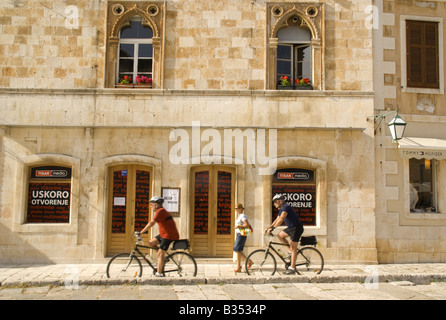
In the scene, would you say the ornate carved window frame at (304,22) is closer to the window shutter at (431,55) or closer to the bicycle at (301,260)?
the window shutter at (431,55)

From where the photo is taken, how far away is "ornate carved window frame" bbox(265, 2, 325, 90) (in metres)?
11.5

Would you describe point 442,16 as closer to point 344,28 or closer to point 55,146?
point 344,28

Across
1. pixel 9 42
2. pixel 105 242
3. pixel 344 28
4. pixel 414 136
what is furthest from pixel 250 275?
pixel 9 42

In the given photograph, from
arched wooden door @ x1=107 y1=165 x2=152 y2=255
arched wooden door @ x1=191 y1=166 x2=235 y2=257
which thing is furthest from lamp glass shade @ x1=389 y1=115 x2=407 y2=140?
arched wooden door @ x1=107 y1=165 x2=152 y2=255

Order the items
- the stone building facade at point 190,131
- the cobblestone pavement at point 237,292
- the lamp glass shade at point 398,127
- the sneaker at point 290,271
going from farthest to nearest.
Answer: the stone building facade at point 190,131, the lamp glass shade at point 398,127, the sneaker at point 290,271, the cobblestone pavement at point 237,292

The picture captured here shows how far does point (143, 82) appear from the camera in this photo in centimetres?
1152

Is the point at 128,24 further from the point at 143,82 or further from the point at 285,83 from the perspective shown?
the point at 285,83

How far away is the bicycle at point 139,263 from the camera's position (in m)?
8.89

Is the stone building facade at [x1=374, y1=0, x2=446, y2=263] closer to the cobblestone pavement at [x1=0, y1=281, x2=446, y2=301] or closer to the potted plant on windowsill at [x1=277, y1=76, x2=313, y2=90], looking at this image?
the potted plant on windowsill at [x1=277, y1=76, x2=313, y2=90]

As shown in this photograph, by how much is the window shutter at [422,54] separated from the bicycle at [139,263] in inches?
297

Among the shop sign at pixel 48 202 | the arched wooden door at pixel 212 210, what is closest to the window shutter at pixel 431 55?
the arched wooden door at pixel 212 210

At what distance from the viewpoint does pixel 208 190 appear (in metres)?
11.4

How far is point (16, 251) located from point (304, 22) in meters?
9.43

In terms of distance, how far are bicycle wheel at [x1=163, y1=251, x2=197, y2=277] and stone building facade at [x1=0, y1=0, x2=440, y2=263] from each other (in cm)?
179
